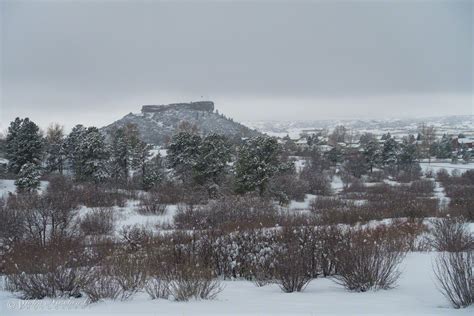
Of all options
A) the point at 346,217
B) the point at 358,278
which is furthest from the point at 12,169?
the point at 358,278

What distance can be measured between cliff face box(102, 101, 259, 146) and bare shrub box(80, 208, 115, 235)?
4123 inches

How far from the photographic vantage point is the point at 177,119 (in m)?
159

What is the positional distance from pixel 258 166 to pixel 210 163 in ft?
19.4

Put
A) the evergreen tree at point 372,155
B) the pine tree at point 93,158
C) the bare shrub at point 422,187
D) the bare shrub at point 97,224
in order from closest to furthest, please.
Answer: the bare shrub at point 97,224
the pine tree at point 93,158
the bare shrub at point 422,187
the evergreen tree at point 372,155

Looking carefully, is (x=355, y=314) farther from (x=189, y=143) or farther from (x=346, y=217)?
(x=189, y=143)

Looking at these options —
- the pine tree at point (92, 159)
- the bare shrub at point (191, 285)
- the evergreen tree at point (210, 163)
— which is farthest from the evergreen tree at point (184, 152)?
the bare shrub at point (191, 285)

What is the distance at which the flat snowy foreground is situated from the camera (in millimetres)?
5926

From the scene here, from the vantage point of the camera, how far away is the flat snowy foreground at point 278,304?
5926mm

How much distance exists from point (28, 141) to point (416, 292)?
129ft

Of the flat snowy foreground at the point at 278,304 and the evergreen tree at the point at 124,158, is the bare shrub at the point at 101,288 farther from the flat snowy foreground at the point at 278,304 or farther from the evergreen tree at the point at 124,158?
the evergreen tree at the point at 124,158

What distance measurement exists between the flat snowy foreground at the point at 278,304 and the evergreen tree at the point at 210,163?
103ft

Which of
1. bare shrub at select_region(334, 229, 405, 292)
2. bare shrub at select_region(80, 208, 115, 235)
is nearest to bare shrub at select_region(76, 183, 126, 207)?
bare shrub at select_region(80, 208, 115, 235)

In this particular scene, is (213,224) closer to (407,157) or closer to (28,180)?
(28,180)

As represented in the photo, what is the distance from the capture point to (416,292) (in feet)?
24.1
